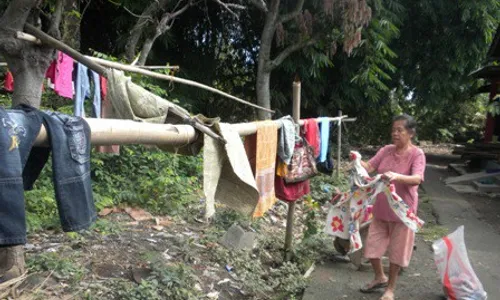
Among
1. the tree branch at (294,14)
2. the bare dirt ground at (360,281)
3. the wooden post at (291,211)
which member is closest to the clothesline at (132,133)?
the wooden post at (291,211)

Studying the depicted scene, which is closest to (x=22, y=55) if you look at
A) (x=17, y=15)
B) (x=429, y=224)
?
(x=17, y=15)

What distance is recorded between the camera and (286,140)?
4.16 metres

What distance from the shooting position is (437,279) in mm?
4715

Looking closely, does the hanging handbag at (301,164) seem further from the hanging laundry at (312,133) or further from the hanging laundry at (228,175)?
the hanging laundry at (228,175)

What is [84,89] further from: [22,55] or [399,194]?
[399,194]

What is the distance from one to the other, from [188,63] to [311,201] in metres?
5.45

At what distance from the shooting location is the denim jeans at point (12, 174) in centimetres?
154

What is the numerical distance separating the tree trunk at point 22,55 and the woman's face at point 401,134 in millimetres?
2809

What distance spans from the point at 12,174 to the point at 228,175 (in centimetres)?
141

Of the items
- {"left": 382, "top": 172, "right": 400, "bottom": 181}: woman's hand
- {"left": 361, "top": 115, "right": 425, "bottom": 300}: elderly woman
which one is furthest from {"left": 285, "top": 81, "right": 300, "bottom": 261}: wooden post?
{"left": 382, "top": 172, "right": 400, "bottom": 181}: woman's hand

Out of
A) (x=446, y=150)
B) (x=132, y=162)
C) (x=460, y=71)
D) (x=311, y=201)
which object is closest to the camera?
(x=132, y=162)

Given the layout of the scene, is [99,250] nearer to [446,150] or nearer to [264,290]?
[264,290]

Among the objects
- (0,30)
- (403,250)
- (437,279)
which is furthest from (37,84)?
(437,279)

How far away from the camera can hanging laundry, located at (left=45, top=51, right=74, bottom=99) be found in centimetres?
426
